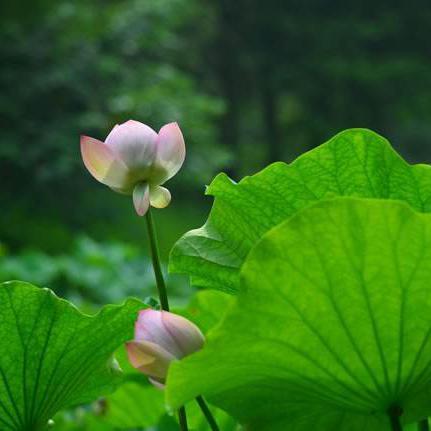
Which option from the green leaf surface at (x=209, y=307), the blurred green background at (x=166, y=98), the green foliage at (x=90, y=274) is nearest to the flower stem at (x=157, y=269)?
the green leaf surface at (x=209, y=307)

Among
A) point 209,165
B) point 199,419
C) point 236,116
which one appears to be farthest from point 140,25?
point 199,419

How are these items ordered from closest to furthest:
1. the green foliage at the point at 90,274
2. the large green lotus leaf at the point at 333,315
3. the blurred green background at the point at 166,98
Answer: the large green lotus leaf at the point at 333,315 < the green foliage at the point at 90,274 < the blurred green background at the point at 166,98

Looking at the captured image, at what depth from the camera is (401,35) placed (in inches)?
474

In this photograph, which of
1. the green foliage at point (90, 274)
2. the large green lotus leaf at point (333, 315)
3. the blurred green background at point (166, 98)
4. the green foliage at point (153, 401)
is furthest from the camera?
the blurred green background at point (166, 98)

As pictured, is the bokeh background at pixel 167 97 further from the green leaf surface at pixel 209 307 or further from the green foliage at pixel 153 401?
the green leaf surface at pixel 209 307

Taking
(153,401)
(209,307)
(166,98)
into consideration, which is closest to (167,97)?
(166,98)

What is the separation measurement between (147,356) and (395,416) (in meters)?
0.09

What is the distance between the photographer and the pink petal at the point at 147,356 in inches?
11.0

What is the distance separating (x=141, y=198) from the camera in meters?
0.34

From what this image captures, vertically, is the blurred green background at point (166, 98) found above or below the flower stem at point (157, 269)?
above

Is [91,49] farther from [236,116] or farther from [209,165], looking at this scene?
[236,116]

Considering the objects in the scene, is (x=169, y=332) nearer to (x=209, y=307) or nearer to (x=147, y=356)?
(x=147, y=356)

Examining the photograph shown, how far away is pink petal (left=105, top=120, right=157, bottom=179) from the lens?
1.11 ft

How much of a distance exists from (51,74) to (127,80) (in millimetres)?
691
